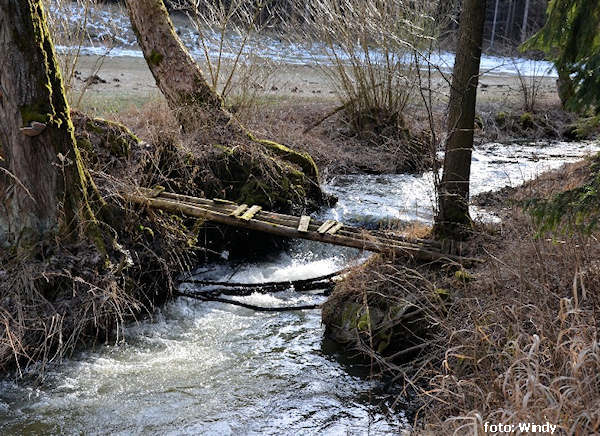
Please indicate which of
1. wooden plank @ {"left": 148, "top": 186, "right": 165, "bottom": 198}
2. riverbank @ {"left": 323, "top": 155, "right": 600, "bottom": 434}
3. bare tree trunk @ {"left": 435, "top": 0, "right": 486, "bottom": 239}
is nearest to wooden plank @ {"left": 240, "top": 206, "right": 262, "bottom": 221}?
wooden plank @ {"left": 148, "top": 186, "right": 165, "bottom": 198}

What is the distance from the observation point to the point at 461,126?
6.63 m

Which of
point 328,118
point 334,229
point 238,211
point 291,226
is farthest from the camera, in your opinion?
point 328,118

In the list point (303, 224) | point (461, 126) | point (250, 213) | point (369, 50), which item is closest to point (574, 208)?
point (461, 126)

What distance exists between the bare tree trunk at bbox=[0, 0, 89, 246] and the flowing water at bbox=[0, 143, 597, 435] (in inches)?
54.0

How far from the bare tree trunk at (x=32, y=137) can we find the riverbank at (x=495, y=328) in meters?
2.78

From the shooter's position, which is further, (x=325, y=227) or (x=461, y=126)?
(x=325, y=227)

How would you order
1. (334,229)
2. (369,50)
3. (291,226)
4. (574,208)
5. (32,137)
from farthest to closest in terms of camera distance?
1. (369,50)
2. (291,226)
3. (334,229)
4. (32,137)
5. (574,208)

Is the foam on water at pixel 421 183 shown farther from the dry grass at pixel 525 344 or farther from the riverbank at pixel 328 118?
the dry grass at pixel 525 344

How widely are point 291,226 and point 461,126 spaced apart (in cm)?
212

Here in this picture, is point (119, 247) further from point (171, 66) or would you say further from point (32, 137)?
point (171, 66)

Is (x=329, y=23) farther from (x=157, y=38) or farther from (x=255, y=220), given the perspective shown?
(x=255, y=220)

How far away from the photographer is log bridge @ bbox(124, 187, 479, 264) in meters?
6.55

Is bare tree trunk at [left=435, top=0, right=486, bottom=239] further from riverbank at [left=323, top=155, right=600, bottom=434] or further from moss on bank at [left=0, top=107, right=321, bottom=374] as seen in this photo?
moss on bank at [left=0, top=107, right=321, bottom=374]

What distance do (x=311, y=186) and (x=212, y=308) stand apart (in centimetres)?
379
